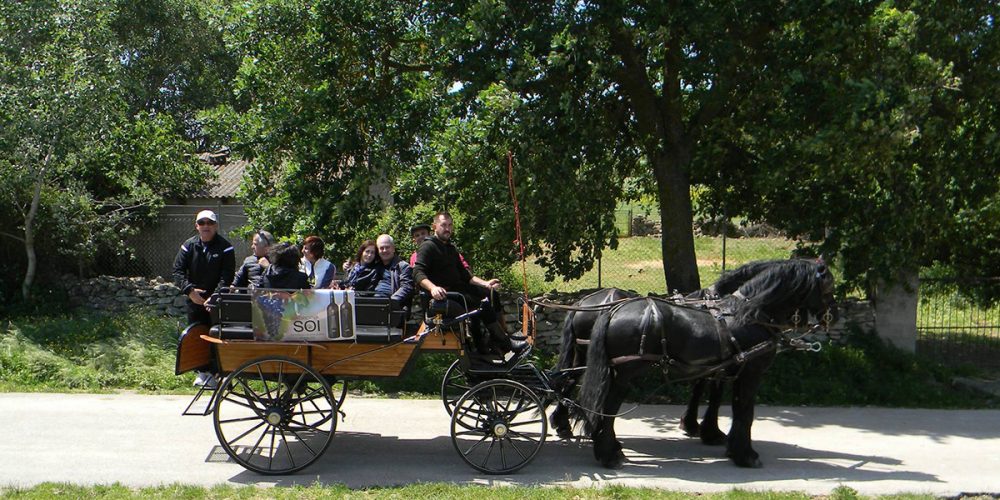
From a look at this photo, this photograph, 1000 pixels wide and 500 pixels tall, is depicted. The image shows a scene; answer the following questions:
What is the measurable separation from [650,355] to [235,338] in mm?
3424

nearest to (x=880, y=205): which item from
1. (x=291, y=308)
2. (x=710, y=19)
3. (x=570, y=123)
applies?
(x=710, y=19)

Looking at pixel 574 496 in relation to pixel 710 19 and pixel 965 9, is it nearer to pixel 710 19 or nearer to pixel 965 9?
pixel 710 19

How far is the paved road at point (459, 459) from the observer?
6641 mm

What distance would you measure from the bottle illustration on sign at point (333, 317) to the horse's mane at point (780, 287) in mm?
3378

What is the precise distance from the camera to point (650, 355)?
7.01 m

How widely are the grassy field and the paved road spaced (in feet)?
14.3

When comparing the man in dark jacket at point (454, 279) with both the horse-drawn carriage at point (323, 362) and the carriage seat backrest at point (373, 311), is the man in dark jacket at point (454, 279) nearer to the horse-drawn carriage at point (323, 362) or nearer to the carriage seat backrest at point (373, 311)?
the horse-drawn carriage at point (323, 362)

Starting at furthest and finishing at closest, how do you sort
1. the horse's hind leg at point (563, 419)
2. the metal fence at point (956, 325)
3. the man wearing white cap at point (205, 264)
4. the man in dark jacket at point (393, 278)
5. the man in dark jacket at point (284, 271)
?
the metal fence at point (956, 325)
the man wearing white cap at point (205, 264)
the horse's hind leg at point (563, 419)
the man in dark jacket at point (393, 278)
the man in dark jacket at point (284, 271)

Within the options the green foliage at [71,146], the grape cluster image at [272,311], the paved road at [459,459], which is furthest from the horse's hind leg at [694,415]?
the green foliage at [71,146]

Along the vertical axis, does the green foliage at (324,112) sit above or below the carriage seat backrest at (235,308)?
above

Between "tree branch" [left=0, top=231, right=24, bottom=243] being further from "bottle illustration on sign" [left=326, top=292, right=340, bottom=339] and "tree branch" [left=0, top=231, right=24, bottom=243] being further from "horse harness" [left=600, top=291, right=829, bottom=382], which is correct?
"horse harness" [left=600, top=291, right=829, bottom=382]

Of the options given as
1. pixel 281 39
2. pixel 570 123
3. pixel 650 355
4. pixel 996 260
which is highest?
pixel 281 39

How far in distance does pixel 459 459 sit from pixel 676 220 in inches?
197

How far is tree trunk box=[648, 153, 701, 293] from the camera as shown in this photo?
1078 centimetres
